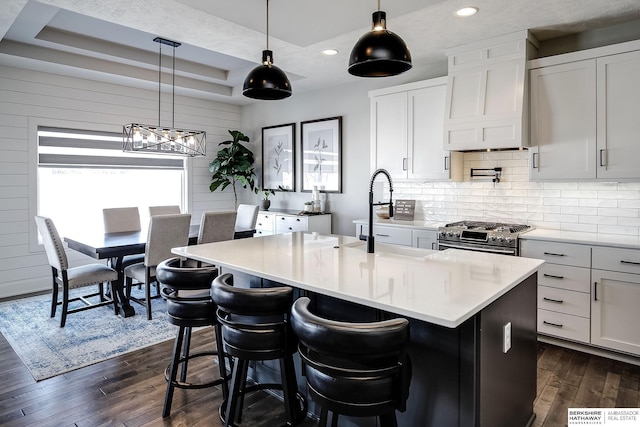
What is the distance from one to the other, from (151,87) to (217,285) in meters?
4.79

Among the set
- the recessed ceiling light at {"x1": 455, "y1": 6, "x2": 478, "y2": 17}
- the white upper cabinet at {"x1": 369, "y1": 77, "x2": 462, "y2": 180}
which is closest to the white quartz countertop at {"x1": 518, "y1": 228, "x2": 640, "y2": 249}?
the white upper cabinet at {"x1": 369, "y1": 77, "x2": 462, "y2": 180}

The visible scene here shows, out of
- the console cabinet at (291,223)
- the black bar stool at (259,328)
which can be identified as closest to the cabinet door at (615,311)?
the black bar stool at (259,328)

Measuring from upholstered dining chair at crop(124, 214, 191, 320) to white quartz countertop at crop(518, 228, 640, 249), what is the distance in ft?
10.4

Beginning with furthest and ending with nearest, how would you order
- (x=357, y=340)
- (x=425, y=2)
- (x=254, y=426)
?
1. (x=425, y=2)
2. (x=254, y=426)
3. (x=357, y=340)

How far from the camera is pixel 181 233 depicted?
13.4ft

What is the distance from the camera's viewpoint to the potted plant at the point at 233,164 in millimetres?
6355

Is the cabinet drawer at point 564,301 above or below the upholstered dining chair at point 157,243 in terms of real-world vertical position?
below

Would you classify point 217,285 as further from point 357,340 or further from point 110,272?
point 110,272

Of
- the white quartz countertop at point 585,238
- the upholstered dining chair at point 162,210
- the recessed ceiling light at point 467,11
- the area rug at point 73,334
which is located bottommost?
the area rug at point 73,334

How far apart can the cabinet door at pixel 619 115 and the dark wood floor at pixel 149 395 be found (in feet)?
5.01

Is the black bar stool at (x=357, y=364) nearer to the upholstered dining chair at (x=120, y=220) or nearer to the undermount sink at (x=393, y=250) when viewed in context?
the undermount sink at (x=393, y=250)

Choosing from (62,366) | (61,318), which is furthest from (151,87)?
(62,366)

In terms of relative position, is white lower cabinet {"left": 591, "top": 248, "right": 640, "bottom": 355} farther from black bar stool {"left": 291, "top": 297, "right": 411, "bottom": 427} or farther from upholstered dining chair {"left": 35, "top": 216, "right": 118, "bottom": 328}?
upholstered dining chair {"left": 35, "top": 216, "right": 118, "bottom": 328}

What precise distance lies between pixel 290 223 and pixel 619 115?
3734mm
